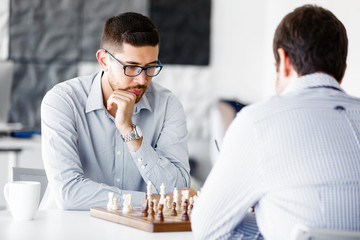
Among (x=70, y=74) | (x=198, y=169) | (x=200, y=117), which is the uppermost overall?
(x=70, y=74)

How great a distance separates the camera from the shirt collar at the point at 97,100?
2.32m

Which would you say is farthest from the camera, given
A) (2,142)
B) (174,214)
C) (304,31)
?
(2,142)

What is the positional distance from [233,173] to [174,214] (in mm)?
451

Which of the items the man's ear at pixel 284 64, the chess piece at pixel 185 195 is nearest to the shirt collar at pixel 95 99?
the chess piece at pixel 185 195

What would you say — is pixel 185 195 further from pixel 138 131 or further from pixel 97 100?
pixel 97 100

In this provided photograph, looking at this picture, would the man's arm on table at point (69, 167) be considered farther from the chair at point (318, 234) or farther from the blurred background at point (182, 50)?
the blurred background at point (182, 50)

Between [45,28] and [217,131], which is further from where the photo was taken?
[45,28]

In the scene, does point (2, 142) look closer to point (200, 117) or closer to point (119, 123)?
point (119, 123)

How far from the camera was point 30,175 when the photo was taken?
2162mm

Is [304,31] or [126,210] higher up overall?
[304,31]

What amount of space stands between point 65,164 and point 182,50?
3.80 metres

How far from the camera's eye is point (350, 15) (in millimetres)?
4023

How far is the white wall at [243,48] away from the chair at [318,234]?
459 cm

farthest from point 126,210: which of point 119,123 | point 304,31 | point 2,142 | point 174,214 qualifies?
point 2,142
